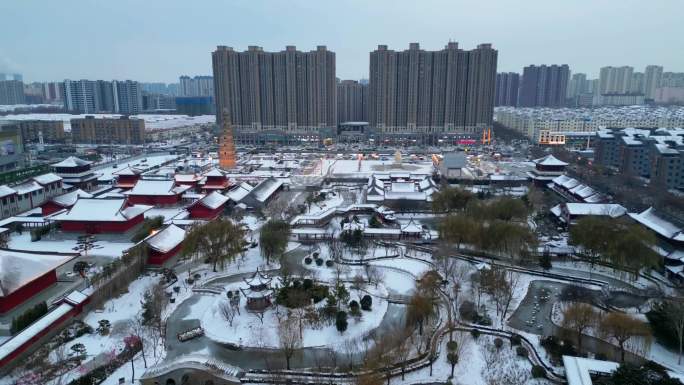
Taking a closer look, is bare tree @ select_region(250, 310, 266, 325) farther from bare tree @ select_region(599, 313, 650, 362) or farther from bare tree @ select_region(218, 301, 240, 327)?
bare tree @ select_region(599, 313, 650, 362)

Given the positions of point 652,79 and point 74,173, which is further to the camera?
point 652,79

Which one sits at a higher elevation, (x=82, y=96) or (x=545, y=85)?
(x=545, y=85)

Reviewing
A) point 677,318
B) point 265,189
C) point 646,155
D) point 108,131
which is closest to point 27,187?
point 265,189

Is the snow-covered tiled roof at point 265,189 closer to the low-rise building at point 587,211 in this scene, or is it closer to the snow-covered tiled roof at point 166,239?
the snow-covered tiled roof at point 166,239

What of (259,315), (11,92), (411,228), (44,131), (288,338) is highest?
(11,92)

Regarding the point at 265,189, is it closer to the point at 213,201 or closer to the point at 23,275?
the point at 213,201

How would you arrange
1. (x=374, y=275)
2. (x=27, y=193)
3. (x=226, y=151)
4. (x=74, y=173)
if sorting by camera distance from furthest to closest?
A: (x=226, y=151)
(x=74, y=173)
(x=27, y=193)
(x=374, y=275)

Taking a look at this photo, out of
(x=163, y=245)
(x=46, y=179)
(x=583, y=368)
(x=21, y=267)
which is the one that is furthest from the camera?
(x=46, y=179)

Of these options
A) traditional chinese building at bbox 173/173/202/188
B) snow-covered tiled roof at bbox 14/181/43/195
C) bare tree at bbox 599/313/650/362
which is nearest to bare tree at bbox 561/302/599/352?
bare tree at bbox 599/313/650/362
